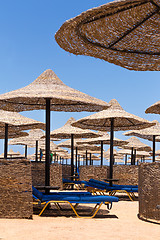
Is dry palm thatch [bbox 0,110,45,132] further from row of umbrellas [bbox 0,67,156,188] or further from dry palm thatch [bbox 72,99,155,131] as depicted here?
dry palm thatch [bbox 72,99,155,131]

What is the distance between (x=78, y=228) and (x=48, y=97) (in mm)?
2706

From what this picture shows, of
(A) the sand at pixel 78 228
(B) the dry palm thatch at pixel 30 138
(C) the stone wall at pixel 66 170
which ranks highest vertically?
(B) the dry palm thatch at pixel 30 138

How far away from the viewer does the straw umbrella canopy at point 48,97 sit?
731 cm

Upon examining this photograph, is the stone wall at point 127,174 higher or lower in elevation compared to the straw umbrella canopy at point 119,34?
lower

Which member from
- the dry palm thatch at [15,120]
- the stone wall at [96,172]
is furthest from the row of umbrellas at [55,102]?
the stone wall at [96,172]

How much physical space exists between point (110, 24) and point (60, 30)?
626 millimetres

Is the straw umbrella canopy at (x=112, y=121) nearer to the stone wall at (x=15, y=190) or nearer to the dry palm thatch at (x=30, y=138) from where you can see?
the stone wall at (x=15, y=190)

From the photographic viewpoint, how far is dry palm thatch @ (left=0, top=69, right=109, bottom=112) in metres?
7.31

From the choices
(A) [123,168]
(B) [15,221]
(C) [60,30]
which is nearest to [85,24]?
(C) [60,30]

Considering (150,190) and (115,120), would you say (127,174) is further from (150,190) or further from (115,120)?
(150,190)

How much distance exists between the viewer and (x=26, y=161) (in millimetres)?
6543

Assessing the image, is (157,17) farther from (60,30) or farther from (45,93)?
(45,93)

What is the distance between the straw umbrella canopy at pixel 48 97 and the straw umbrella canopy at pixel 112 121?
4.40ft

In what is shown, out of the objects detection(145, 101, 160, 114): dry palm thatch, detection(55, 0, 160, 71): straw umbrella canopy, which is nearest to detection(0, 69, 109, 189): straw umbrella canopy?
detection(145, 101, 160, 114): dry palm thatch
